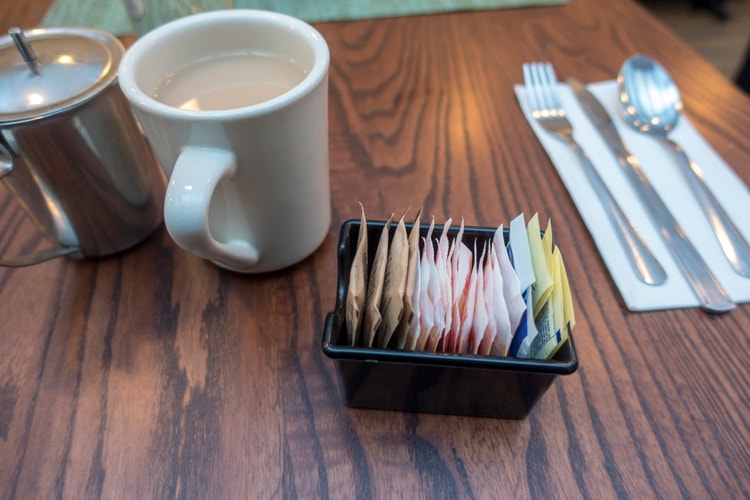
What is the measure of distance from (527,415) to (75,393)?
285 mm

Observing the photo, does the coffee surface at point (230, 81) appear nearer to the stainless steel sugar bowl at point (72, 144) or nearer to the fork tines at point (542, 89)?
the stainless steel sugar bowl at point (72, 144)

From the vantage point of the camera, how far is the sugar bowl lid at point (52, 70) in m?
0.28

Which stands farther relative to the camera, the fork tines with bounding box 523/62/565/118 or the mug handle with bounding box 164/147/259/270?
the fork tines with bounding box 523/62/565/118

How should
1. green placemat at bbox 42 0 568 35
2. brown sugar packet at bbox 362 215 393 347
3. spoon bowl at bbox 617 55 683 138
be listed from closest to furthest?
brown sugar packet at bbox 362 215 393 347, spoon bowl at bbox 617 55 683 138, green placemat at bbox 42 0 568 35

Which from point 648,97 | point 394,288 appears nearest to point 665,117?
point 648,97

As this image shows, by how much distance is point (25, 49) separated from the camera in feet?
0.96

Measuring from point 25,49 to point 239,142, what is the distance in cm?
16

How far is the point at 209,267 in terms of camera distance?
37 cm

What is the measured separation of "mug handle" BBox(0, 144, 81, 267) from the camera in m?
0.29

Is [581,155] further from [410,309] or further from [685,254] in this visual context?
[410,309]

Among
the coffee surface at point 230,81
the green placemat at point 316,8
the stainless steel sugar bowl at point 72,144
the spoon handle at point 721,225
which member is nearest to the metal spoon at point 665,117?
the spoon handle at point 721,225

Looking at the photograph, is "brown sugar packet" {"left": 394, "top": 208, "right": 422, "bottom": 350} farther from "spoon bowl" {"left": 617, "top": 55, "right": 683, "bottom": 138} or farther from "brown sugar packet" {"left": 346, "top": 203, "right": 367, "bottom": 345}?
"spoon bowl" {"left": 617, "top": 55, "right": 683, "bottom": 138}

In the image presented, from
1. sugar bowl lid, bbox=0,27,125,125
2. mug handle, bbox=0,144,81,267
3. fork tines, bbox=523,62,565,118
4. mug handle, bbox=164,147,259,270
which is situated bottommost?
fork tines, bbox=523,62,565,118

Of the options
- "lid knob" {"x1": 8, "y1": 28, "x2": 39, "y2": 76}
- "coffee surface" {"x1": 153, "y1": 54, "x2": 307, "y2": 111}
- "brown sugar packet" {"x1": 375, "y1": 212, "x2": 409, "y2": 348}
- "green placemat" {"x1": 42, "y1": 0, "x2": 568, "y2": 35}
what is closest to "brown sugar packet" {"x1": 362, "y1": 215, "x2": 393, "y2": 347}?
"brown sugar packet" {"x1": 375, "y1": 212, "x2": 409, "y2": 348}
